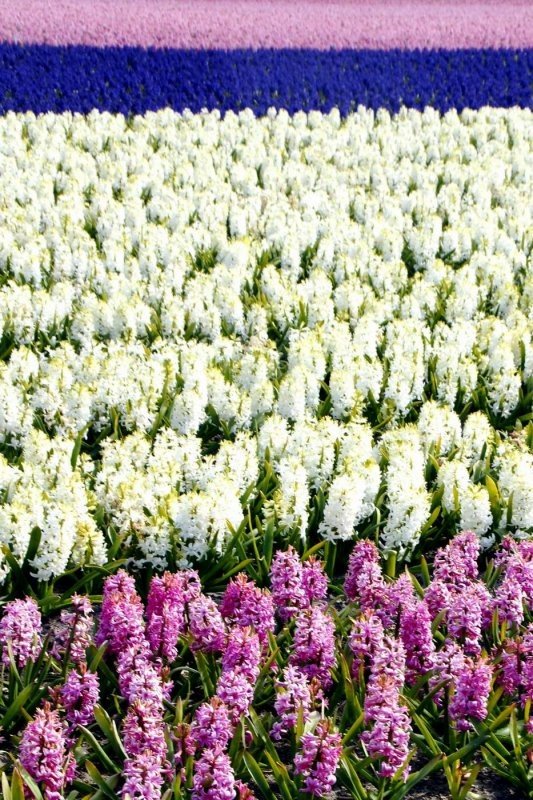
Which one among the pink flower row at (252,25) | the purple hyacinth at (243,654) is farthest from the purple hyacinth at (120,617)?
the pink flower row at (252,25)

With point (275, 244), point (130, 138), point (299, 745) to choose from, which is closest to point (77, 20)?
point (130, 138)

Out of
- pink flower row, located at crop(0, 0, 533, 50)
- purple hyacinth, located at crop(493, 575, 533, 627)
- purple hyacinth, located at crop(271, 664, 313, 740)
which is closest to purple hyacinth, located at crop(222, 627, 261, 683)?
purple hyacinth, located at crop(271, 664, 313, 740)

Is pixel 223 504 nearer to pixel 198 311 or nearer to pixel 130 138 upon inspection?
pixel 198 311

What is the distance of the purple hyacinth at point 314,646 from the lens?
3.50 m

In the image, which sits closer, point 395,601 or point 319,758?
point 319,758

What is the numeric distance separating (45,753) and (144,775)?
268 millimetres

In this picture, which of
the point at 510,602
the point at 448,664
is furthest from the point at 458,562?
the point at 448,664

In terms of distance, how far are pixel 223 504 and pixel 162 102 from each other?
9.88 meters

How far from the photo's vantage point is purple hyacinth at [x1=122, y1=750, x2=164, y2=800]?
296 cm

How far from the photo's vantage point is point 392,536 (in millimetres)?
4480

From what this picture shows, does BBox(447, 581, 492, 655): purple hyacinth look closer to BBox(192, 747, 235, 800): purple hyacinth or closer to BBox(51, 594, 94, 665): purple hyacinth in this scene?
BBox(192, 747, 235, 800): purple hyacinth

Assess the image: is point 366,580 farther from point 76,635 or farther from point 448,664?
point 76,635

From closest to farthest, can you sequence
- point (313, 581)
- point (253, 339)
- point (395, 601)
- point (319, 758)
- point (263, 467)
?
point (319, 758), point (395, 601), point (313, 581), point (263, 467), point (253, 339)

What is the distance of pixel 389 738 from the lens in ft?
10.4
